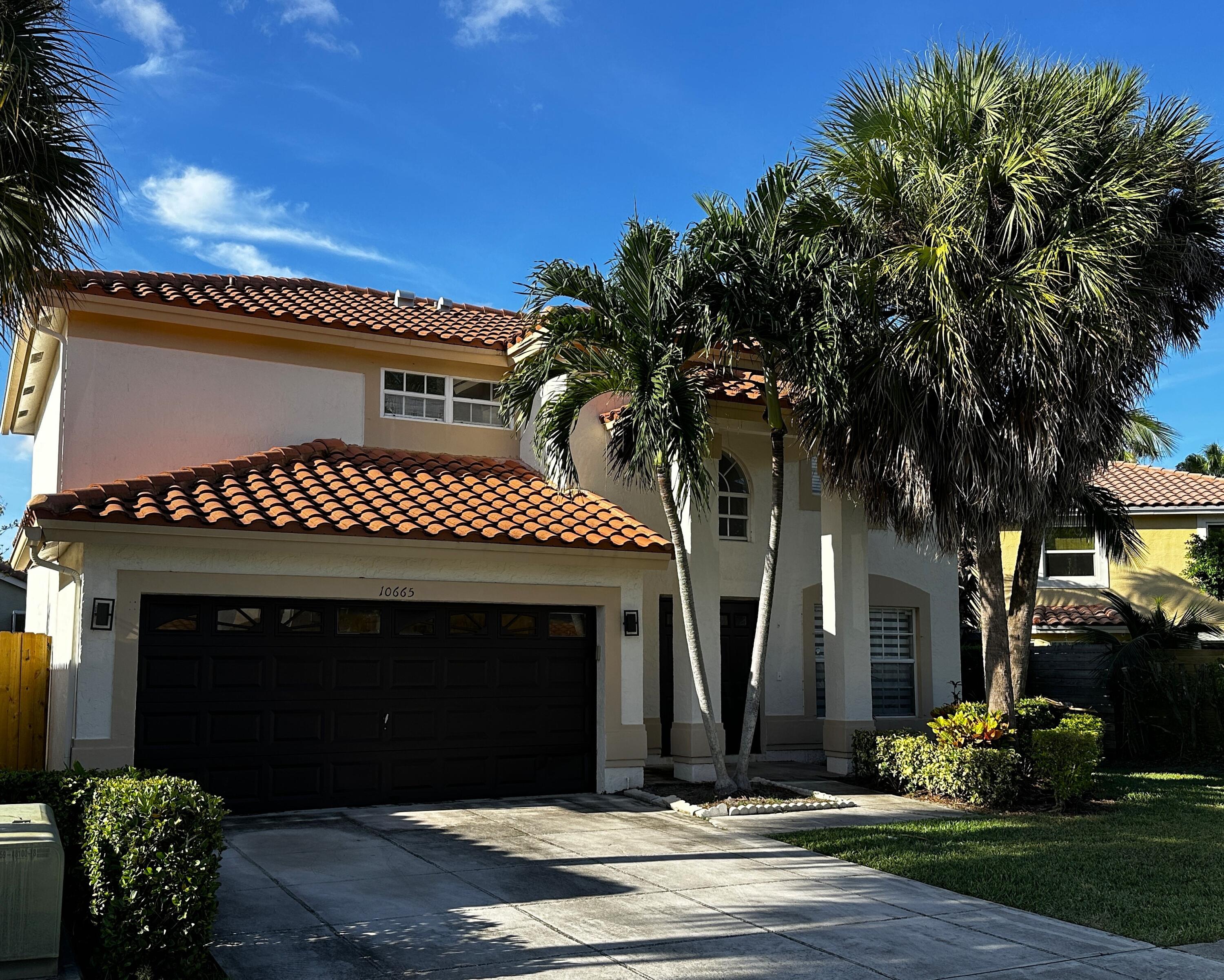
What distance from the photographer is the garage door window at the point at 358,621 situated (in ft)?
42.5

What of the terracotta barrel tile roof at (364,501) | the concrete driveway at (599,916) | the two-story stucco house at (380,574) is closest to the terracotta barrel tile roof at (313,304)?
the two-story stucco house at (380,574)

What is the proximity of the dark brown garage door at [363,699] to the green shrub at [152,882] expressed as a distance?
520 cm

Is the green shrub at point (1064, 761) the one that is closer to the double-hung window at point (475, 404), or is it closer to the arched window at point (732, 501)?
the arched window at point (732, 501)

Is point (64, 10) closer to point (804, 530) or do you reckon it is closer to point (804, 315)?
point (804, 315)

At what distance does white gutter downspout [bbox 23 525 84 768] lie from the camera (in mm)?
11234

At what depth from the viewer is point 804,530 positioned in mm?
18375

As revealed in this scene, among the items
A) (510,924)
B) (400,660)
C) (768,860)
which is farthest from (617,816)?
(510,924)

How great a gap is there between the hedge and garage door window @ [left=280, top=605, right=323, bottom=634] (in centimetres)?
548

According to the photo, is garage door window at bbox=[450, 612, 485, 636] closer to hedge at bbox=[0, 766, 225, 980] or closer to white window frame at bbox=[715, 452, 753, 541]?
white window frame at bbox=[715, 452, 753, 541]

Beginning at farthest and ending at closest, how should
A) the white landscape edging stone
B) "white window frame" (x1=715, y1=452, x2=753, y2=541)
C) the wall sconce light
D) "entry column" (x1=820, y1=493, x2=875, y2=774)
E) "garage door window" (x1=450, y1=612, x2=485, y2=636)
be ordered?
"white window frame" (x1=715, y1=452, x2=753, y2=541) → "entry column" (x1=820, y1=493, x2=875, y2=774) → "garage door window" (x1=450, y1=612, x2=485, y2=636) → the white landscape edging stone → the wall sconce light

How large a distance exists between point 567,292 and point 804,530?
7.21 metres

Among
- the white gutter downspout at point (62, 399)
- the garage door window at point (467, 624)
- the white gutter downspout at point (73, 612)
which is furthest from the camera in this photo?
the white gutter downspout at point (62, 399)

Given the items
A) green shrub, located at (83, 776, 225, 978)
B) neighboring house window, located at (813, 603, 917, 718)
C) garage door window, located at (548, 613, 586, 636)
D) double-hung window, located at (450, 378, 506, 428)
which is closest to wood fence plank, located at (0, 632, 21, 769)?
garage door window, located at (548, 613, 586, 636)

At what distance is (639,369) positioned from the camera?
1259cm
